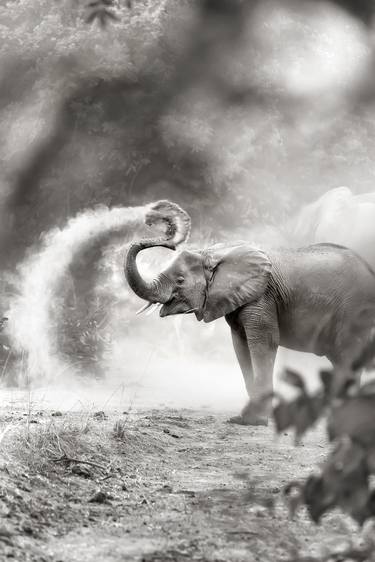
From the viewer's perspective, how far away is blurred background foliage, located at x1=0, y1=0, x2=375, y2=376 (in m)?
15.2

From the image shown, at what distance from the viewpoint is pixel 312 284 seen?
8602 mm

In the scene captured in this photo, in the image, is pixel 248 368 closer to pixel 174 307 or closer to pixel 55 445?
pixel 174 307

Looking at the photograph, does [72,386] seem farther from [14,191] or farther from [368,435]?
[368,435]

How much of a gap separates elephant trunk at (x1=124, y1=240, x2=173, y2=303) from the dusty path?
6.98ft

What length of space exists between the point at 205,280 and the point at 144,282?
61cm

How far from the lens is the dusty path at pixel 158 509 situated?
3457 millimetres

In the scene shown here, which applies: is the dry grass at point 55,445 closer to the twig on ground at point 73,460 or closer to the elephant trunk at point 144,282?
the twig on ground at point 73,460

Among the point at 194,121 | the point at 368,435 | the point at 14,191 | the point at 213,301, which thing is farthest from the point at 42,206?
the point at 368,435

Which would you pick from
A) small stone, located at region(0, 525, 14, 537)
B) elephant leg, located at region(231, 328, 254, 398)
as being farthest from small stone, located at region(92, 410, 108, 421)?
small stone, located at region(0, 525, 14, 537)

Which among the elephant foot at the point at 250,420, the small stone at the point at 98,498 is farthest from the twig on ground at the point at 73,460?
the elephant foot at the point at 250,420

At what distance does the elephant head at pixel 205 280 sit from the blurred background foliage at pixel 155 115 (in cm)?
639

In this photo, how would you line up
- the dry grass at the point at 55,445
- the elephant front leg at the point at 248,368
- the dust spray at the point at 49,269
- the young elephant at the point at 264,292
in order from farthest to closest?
the dust spray at the point at 49,269
the young elephant at the point at 264,292
the elephant front leg at the point at 248,368
the dry grass at the point at 55,445

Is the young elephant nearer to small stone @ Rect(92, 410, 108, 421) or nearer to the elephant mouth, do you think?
the elephant mouth

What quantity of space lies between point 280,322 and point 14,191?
7712 mm
